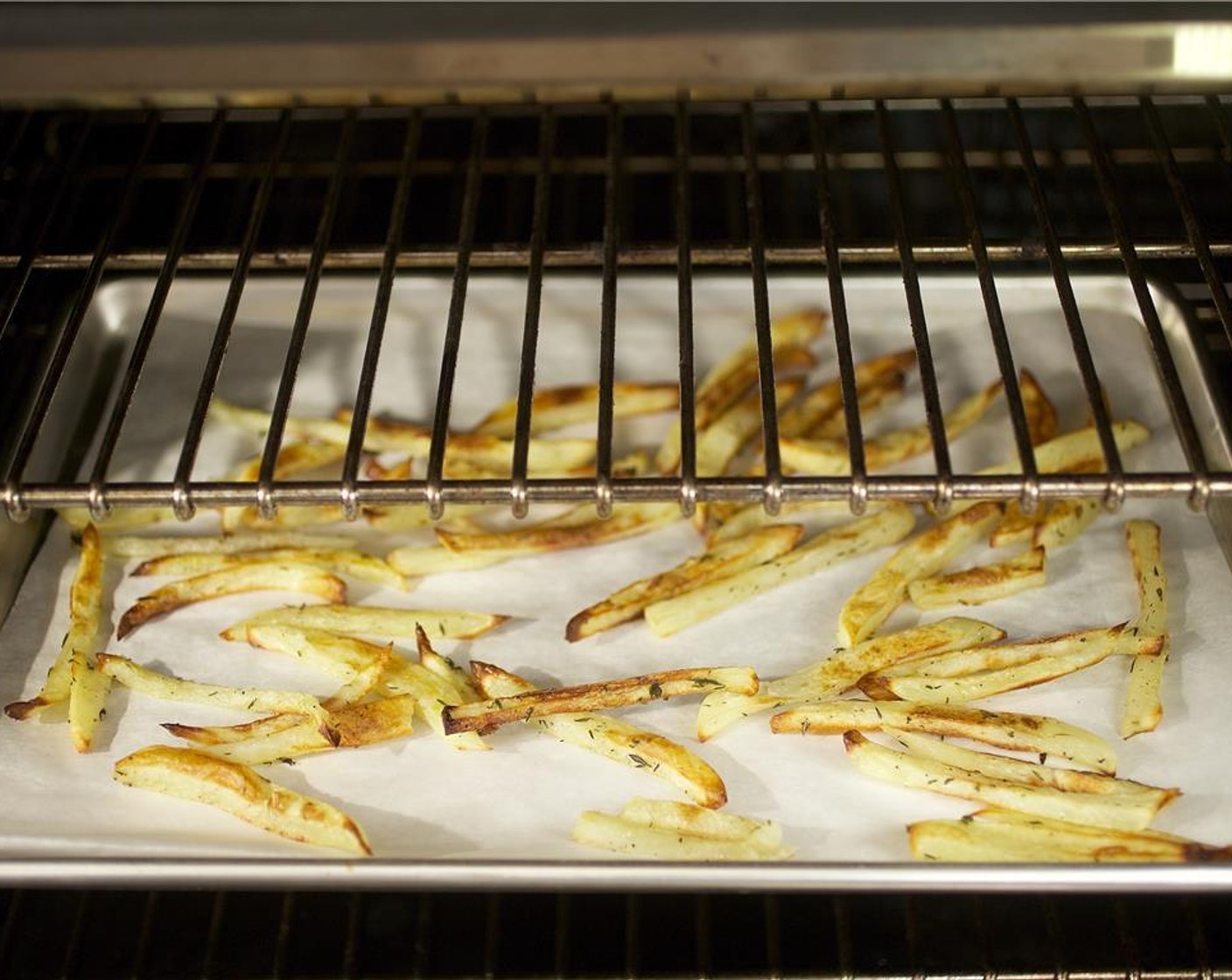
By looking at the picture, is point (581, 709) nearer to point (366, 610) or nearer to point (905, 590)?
point (366, 610)

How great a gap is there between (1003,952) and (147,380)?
7.45 ft

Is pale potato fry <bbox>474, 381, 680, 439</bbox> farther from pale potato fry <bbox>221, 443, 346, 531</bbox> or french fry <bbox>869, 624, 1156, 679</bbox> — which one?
french fry <bbox>869, 624, 1156, 679</bbox>

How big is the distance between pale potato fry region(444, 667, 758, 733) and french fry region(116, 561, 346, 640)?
47cm

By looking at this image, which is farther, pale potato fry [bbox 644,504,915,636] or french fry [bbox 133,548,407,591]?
french fry [bbox 133,548,407,591]

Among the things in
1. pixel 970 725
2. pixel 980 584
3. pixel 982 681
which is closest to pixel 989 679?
pixel 982 681

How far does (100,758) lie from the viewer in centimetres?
259

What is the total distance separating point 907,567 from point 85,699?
1.53 m

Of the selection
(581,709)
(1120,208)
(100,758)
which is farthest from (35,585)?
(1120,208)

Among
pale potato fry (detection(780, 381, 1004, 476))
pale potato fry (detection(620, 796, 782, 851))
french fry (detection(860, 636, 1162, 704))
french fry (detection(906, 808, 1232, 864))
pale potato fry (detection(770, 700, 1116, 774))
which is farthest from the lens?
pale potato fry (detection(780, 381, 1004, 476))

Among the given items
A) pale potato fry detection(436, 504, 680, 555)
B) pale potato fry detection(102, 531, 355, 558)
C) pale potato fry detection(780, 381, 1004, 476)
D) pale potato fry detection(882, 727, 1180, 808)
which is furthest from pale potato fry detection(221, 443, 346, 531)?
pale potato fry detection(882, 727, 1180, 808)

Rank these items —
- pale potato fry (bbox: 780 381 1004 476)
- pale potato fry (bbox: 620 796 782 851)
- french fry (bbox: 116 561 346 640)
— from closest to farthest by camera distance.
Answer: pale potato fry (bbox: 620 796 782 851) < french fry (bbox: 116 561 346 640) < pale potato fry (bbox: 780 381 1004 476)

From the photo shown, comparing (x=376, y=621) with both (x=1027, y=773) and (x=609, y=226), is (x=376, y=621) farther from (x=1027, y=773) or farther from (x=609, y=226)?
(x=1027, y=773)

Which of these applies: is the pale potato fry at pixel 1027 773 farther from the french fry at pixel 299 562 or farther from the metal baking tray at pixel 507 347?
the french fry at pixel 299 562

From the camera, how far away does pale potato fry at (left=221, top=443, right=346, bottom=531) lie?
302 cm
